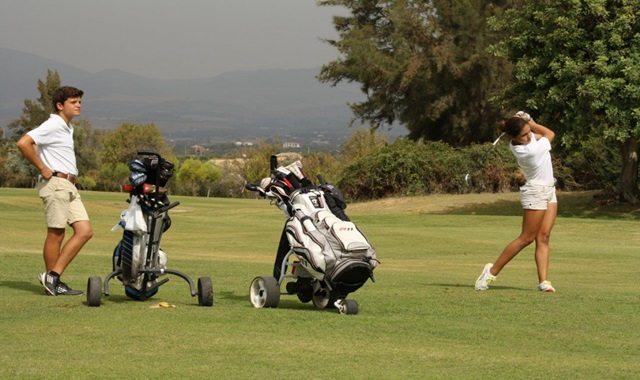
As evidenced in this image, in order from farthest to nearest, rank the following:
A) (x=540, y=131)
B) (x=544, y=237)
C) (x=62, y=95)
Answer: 1. (x=540, y=131)
2. (x=544, y=237)
3. (x=62, y=95)

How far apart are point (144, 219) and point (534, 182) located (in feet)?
15.1

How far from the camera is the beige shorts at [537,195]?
13.1 meters

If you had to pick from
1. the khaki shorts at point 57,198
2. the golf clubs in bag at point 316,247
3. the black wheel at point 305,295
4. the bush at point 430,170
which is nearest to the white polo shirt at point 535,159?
the golf clubs in bag at point 316,247

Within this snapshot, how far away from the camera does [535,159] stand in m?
13.0

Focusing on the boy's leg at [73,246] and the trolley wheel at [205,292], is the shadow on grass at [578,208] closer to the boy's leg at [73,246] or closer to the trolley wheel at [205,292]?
the boy's leg at [73,246]

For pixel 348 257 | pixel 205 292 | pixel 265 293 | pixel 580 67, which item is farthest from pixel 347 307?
pixel 580 67

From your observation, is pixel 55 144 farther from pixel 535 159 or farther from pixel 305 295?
pixel 535 159

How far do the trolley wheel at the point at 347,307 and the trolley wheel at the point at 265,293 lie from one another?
29.1 inches

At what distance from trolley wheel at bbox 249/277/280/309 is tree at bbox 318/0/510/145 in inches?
1559

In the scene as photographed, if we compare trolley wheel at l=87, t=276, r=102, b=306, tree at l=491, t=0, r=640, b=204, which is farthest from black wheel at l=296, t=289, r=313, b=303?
tree at l=491, t=0, r=640, b=204

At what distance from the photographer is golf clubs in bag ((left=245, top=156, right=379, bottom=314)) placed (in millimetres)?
10461

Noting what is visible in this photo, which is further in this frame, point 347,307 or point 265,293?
point 265,293

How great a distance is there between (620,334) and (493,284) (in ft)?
16.8

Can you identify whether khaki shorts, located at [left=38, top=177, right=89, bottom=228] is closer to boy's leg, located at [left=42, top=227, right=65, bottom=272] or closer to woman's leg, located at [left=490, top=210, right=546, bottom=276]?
boy's leg, located at [left=42, top=227, right=65, bottom=272]
